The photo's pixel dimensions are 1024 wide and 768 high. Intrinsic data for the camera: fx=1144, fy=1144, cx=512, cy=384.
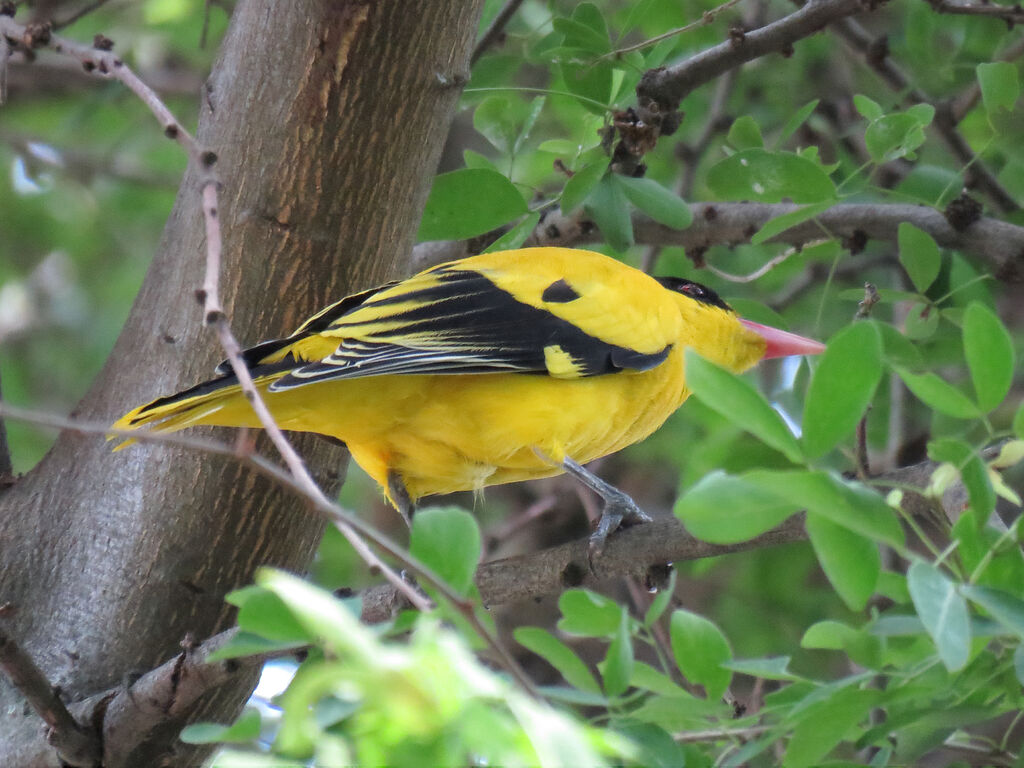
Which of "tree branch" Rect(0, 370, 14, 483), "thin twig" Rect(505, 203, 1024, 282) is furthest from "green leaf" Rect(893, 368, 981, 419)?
"tree branch" Rect(0, 370, 14, 483)

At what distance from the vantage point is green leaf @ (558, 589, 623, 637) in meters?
1.61

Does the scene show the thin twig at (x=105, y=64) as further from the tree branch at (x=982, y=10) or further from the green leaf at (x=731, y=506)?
the tree branch at (x=982, y=10)

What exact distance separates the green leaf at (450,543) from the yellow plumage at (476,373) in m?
0.99

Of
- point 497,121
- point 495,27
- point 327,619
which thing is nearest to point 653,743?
point 327,619

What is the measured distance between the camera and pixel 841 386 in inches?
59.1

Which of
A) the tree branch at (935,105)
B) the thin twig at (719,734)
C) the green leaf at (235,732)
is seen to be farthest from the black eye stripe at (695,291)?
the green leaf at (235,732)

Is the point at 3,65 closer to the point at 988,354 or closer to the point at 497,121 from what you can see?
the point at 497,121

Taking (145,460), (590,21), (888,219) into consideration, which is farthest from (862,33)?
(145,460)

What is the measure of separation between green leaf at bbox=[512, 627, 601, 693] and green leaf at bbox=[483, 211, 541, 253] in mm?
1704

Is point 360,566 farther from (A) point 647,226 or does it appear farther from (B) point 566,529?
(A) point 647,226

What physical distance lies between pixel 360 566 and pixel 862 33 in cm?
327

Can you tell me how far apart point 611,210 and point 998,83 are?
1029 mm

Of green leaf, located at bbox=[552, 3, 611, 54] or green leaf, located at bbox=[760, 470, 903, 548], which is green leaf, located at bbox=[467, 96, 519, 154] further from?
green leaf, located at bbox=[760, 470, 903, 548]

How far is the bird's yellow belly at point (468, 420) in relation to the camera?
2.88 m
